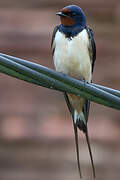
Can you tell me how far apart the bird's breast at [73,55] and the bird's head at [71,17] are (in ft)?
0.19

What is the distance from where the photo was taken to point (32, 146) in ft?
22.1

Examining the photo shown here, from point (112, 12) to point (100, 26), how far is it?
159 millimetres

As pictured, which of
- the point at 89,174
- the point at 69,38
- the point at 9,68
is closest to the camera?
the point at 9,68

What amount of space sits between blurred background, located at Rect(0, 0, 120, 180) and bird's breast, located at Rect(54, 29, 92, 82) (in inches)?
118

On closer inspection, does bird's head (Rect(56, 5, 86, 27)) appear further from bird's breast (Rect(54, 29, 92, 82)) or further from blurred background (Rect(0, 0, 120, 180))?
blurred background (Rect(0, 0, 120, 180))

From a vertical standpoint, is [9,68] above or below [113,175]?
above

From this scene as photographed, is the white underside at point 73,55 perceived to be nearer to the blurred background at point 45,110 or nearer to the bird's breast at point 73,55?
the bird's breast at point 73,55

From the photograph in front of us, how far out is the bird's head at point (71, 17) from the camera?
→ 351 cm

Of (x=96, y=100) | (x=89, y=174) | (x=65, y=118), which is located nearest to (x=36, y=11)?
(x=65, y=118)

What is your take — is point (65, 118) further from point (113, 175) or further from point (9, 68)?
point (9, 68)

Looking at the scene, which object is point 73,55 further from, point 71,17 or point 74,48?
point 71,17

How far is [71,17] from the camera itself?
139 inches

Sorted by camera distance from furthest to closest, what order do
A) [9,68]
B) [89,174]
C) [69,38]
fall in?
[89,174], [69,38], [9,68]

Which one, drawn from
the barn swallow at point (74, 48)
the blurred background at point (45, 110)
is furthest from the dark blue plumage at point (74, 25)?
the blurred background at point (45, 110)
